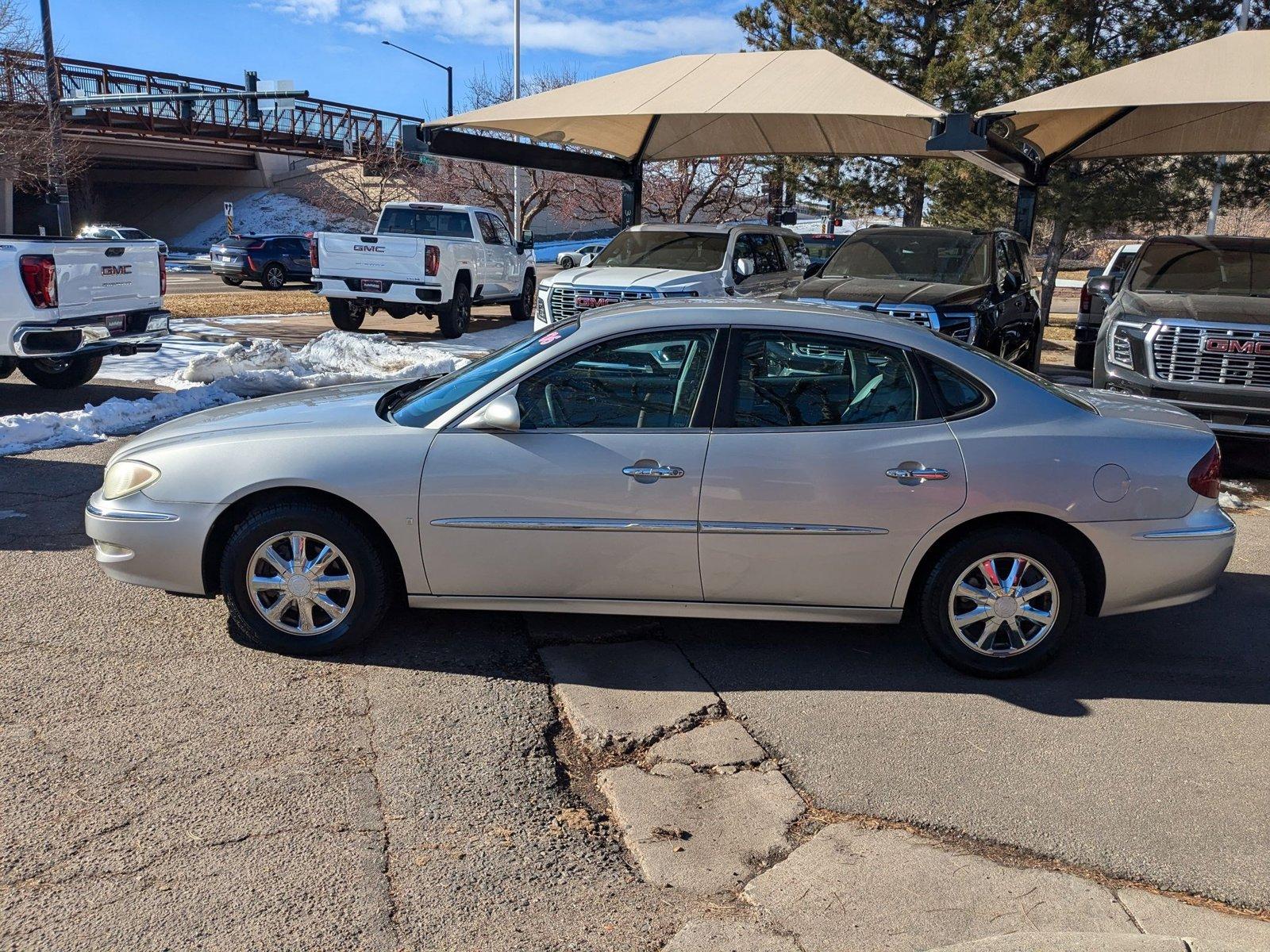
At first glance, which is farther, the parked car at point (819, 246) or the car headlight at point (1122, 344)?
the parked car at point (819, 246)

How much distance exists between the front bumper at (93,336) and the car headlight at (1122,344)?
344 inches

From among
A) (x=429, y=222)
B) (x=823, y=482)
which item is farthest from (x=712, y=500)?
(x=429, y=222)

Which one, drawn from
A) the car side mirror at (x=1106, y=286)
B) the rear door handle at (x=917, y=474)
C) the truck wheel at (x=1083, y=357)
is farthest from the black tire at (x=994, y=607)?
the truck wheel at (x=1083, y=357)

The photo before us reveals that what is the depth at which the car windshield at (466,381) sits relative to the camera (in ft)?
15.7

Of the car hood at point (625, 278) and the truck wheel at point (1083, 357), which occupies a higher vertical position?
the car hood at point (625, 278)

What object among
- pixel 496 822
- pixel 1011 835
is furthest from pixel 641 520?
pixel 1011 835

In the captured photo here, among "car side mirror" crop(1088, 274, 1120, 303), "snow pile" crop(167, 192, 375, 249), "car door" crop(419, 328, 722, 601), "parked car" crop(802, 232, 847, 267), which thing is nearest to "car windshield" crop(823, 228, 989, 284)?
"car side mirror" crop(1088, 274, 1120, 303)

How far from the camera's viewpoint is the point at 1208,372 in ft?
28.5

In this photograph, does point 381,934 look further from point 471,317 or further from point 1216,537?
point 471,317

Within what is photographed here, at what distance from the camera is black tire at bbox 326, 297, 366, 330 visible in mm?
17297

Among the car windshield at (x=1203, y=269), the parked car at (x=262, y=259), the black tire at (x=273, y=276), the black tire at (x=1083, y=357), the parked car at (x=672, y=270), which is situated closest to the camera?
the car windshield at (x=1203, y=269)

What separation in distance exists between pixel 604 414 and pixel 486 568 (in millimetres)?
802

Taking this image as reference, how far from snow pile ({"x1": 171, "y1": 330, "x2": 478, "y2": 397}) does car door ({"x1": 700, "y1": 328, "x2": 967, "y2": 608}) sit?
6645 mm

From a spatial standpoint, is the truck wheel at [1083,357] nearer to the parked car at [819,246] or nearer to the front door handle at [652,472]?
the parked car at [819,246]
